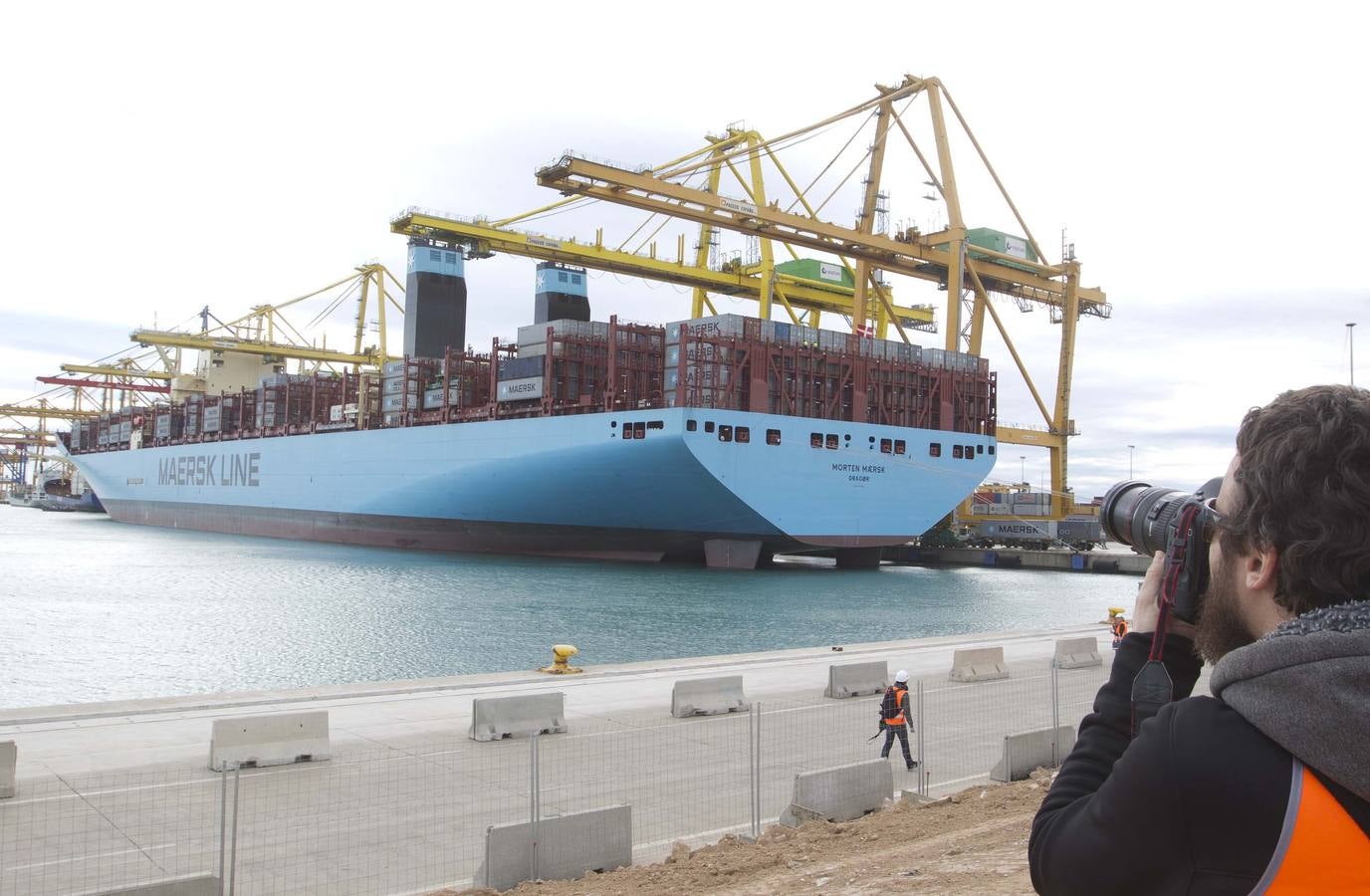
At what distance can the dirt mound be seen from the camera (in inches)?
220

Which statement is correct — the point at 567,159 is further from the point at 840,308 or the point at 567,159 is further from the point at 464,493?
the point at 840,308

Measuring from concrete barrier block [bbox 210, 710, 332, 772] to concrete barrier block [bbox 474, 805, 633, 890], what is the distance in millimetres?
3006

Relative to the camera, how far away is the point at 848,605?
3039cm

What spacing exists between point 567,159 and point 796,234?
33.9 feet

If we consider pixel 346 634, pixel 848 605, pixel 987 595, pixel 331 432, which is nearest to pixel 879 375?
pixel 987 595

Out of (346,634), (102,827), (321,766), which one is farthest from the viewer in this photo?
(346,634)

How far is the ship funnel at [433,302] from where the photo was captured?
51.7 meters

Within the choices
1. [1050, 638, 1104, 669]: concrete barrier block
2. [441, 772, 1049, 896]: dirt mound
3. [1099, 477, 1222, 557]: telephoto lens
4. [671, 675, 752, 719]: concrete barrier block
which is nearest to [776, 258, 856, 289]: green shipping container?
[1050, 638, 1104, 669]: concrete barrier block

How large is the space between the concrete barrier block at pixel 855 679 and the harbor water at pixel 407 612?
727 centimetres

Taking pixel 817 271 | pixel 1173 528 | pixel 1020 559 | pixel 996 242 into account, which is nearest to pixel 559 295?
pixel 817 271

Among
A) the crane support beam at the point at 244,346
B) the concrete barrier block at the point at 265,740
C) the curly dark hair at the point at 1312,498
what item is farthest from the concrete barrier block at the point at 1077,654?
the crane support beam at the point at 244,346

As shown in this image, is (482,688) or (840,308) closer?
(482,688)

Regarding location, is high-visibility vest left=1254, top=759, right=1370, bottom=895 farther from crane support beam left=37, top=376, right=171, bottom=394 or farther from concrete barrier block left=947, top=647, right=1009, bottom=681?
crane support beam left=37, top=376, right=171, bottom=394

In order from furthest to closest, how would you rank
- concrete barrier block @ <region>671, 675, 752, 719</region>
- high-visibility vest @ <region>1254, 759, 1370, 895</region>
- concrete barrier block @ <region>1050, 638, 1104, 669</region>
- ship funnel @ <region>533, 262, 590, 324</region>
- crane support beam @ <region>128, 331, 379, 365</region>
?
crane support beam @ <region>128, 331, 379, 365</region> < ship funnel @ <region>533, 262, 590, 324</region> < concrete barrier block @ <region>1050, 638, 1104, 669</region> < concrete barrier block @ <region>671, 675, 752, 719</region> < high-visibility vest @ <region>1254, 759, 1370, 895</region>
